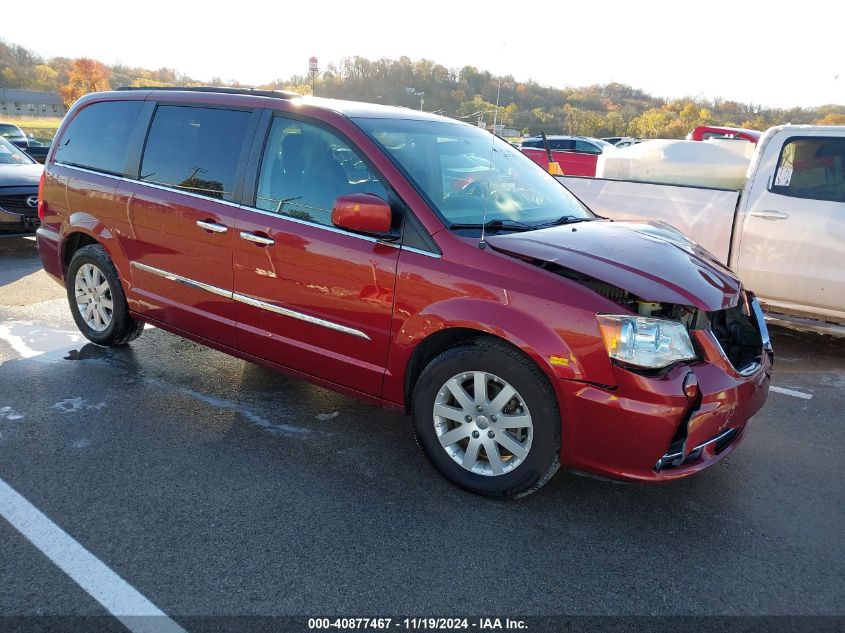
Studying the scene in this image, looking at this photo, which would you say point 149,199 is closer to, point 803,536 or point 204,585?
point 204,585

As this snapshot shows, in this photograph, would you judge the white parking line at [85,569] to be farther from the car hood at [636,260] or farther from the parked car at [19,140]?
the parked car at [19,140]

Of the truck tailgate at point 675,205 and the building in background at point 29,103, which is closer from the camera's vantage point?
the truck tailgate at point 675,205

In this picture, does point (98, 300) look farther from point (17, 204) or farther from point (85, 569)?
point (17, 204)

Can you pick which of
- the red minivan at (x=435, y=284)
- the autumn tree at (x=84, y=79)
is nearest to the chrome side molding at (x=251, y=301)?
the red minivan at (x=435, y=284)

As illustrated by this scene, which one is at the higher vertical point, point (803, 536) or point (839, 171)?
point (839, 171)

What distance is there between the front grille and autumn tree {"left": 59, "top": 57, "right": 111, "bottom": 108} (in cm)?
11439

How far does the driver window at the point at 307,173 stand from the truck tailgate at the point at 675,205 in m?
2.82

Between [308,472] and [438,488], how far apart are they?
0.68 metres

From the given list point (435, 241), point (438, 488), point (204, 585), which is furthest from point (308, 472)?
point (435, 241)

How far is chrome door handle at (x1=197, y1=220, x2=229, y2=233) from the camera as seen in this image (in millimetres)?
3838

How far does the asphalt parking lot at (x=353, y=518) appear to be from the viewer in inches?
97.7

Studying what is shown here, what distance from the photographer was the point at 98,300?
4.96 metres

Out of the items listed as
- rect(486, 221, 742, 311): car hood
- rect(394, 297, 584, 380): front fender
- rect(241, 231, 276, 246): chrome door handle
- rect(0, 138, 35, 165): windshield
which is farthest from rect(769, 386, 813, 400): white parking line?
rect(0, 138, 35, 165): windshield

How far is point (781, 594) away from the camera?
2.55 meters
